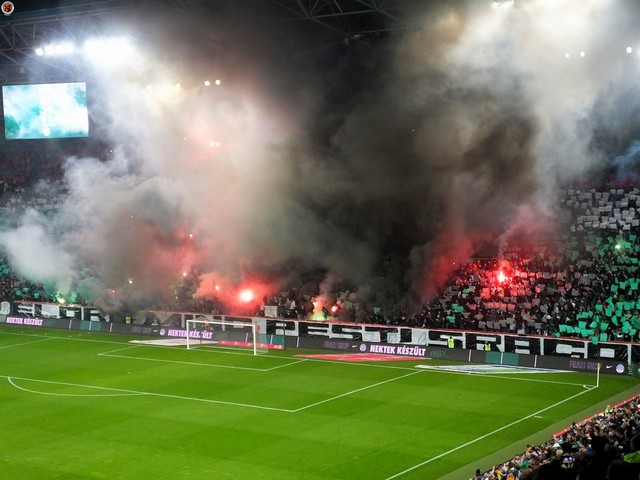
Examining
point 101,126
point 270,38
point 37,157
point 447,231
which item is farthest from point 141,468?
point 37,157

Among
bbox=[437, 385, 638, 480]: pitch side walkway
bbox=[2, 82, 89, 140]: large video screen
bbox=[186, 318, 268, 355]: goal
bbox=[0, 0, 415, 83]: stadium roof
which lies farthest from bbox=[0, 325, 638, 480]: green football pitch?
bbox=[2, 82, 89, 140]: large video screen

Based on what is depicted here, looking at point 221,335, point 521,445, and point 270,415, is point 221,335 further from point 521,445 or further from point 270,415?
point 521,445

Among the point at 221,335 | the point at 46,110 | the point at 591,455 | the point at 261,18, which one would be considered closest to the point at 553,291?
the point at 221,335

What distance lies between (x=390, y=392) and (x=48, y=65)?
1079 inches

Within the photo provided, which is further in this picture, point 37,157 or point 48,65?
point 37,157

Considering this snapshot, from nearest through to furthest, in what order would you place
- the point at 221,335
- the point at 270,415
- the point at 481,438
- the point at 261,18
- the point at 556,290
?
1. the point at 481,438
2. the point at 270,415
3. the point at 556,290
4. the point at 221,335
5. the point at 261,18

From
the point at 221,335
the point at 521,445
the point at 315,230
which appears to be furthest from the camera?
the point at 315,230

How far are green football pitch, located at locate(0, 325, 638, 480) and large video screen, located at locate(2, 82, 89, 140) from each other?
13.5 metres

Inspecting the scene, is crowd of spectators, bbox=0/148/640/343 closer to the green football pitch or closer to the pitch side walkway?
the green football pitch

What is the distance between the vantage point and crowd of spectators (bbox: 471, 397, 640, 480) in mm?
9656

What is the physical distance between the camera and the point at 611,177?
35.3 metres

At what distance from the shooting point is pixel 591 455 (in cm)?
1105

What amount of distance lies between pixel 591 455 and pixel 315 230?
97.4ft

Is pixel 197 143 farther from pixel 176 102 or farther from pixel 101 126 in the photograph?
pixel 101 126
